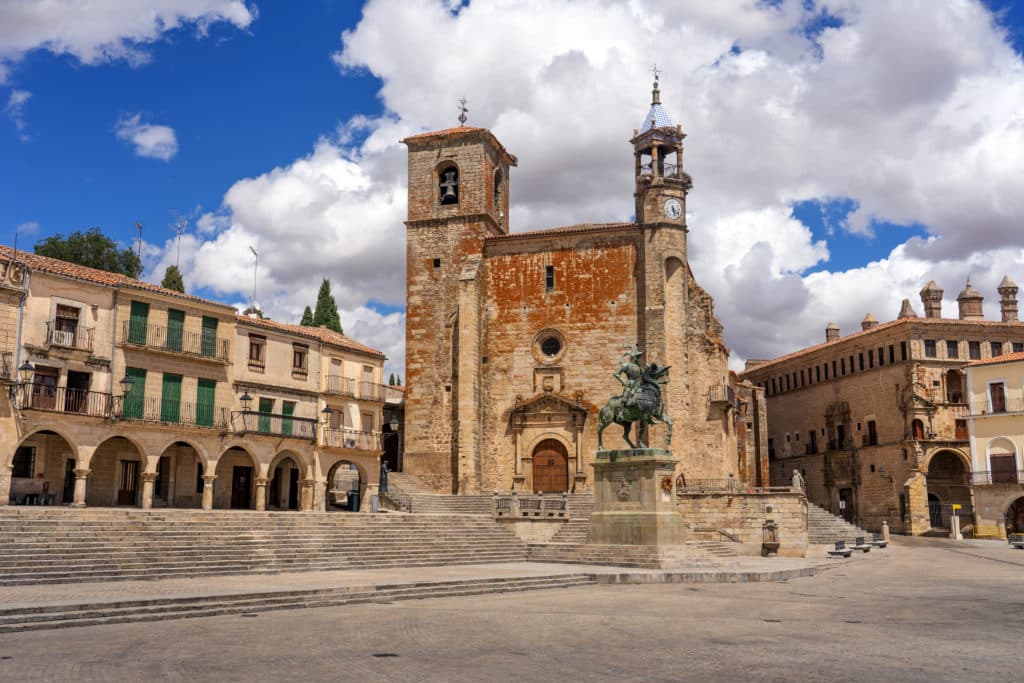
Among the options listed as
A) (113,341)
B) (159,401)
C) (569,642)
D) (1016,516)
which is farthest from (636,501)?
(1016,516)

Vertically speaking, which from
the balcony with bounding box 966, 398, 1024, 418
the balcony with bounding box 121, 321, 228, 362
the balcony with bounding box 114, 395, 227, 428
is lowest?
the balcony with bounding box 114, 395, 227, 428

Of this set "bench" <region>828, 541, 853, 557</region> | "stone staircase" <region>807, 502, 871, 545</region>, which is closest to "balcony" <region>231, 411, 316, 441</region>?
"bench" <region>828, 541, 853, 557</region>

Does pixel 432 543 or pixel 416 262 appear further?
pixel 416 262

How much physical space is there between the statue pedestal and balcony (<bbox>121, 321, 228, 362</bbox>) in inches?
571

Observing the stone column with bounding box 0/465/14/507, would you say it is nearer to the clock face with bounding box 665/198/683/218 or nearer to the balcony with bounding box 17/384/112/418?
the balcony with bounding box 17/384/112/418

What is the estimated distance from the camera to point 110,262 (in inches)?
1893

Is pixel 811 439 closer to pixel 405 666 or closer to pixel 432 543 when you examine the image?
pixel 432 543

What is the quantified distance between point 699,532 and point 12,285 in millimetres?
23906

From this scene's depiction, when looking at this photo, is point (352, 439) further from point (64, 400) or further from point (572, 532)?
point (64, 400)

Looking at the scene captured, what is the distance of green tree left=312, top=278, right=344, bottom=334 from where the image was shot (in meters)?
58.7

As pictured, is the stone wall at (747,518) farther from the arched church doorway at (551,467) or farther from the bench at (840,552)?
the arched church doorway at (551,467)

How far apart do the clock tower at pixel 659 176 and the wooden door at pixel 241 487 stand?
64.5 feet

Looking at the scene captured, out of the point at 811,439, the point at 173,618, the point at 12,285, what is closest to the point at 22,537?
the point at 173,618

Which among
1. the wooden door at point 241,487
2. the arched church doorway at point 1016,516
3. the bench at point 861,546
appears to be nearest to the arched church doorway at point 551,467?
the bench at point 861,546
